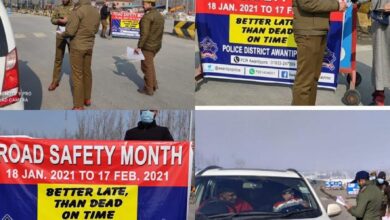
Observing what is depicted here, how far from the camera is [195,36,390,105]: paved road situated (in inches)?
145

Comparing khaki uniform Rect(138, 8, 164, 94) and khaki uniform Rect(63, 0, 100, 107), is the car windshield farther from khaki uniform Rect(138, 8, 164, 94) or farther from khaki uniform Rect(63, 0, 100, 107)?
khaki uniform Rect(63, 0, 100, 107)

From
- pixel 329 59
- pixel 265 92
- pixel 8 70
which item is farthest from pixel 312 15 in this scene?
pixel 8 70

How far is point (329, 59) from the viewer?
430 cm

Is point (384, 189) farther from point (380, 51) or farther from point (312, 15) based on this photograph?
point (312, 15)

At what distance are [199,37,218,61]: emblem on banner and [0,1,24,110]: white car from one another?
4.22ft

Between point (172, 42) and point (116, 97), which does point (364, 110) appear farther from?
point (116, 97)

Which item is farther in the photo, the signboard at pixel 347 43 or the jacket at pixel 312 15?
the signboard at pixel 347 43

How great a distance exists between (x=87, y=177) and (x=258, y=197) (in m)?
1.11

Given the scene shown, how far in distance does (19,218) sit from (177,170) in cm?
105

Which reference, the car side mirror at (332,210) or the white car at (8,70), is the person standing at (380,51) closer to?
the car side mirror at (332,210)

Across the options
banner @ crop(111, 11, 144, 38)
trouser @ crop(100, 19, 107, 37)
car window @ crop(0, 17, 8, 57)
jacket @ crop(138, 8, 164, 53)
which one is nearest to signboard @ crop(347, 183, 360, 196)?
jacket @ crop(138, 8, 164, 53)

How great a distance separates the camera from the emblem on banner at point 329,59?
429 centimetres

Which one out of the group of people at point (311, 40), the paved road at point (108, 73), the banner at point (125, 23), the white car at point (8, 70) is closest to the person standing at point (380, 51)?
the group of people at point (311, 40)

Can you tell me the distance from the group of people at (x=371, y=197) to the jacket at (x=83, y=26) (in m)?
1.93
